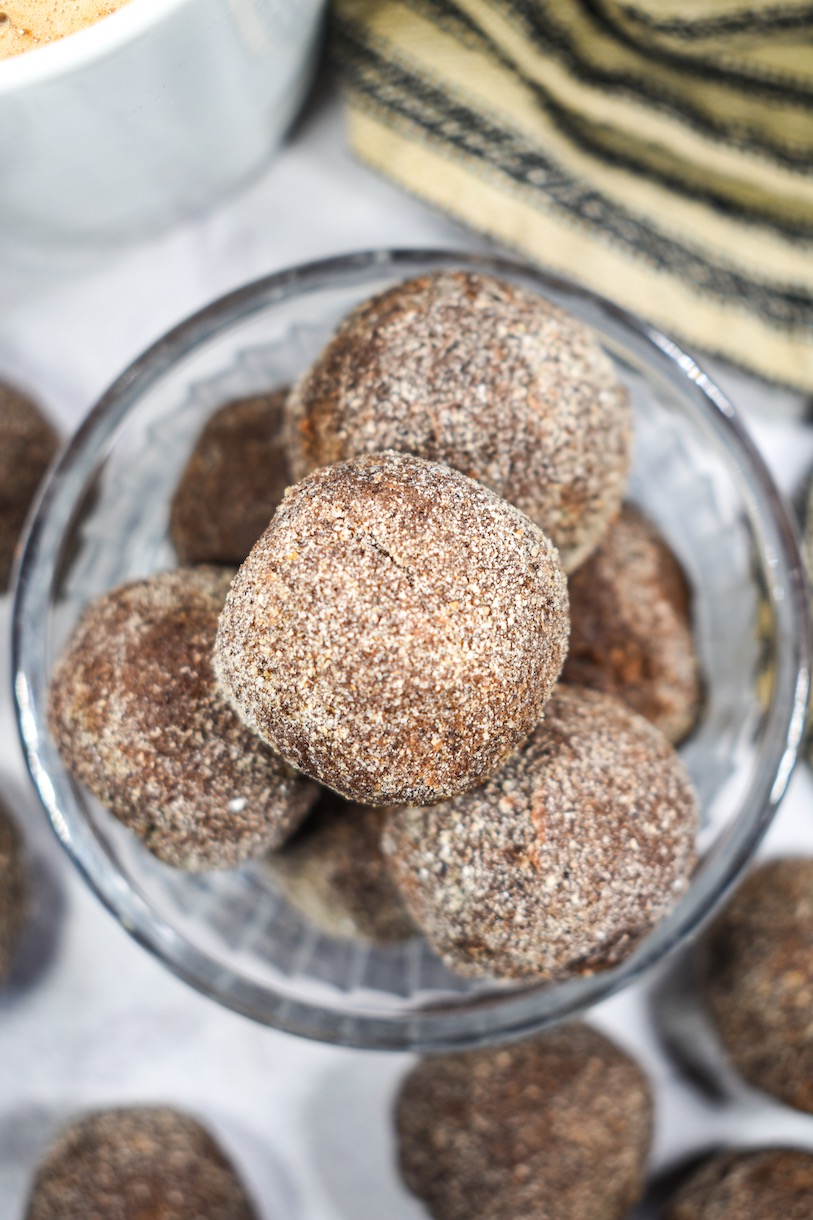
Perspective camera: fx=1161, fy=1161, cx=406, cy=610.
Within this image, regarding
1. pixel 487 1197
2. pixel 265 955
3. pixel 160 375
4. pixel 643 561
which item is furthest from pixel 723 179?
pixel 487 1197

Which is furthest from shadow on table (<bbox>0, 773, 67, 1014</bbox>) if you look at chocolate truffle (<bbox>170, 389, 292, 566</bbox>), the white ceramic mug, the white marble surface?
the white ceramic mug

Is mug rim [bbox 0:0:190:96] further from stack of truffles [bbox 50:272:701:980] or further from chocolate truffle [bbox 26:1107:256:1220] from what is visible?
chocolate truffle [bbox 26:1107:256:1220]

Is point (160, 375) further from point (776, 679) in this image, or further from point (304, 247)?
point (776, 679)

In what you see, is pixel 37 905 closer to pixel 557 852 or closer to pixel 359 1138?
pixel 359 1138

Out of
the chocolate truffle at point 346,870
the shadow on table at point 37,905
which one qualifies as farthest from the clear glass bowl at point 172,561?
the shadow on table at point 37,905

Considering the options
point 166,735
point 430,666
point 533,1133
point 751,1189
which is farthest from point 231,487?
point 751,1189

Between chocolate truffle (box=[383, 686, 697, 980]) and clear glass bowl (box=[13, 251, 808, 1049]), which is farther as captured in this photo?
clear glass bowl (box=[13, 251, 808, 1049])

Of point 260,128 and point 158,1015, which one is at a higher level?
point 260,128
